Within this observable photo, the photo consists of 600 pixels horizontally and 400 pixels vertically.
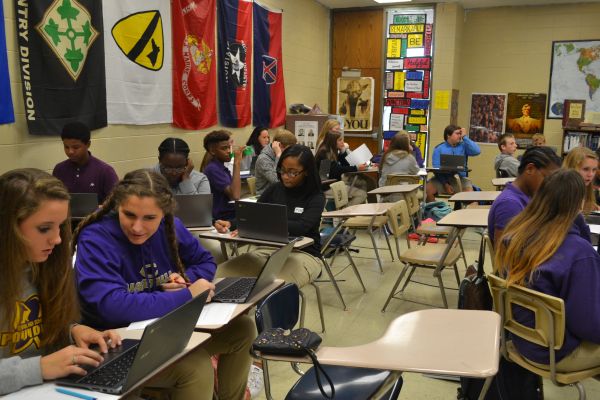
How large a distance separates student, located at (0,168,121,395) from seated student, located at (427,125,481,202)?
5760 mm

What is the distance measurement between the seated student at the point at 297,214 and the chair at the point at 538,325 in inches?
50.8

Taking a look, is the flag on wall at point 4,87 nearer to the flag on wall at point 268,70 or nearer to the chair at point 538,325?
the chair at point 538,325

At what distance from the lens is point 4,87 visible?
351cm

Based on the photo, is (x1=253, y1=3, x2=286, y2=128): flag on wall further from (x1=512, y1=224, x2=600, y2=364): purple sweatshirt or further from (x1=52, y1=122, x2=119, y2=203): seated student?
(x1=512, y1=224, x2=600, y2=364): purple sweatshirt

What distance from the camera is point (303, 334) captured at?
4.32 ft

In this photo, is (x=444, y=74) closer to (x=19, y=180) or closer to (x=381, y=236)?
(x=381, y=236)

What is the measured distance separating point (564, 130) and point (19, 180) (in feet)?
27.5

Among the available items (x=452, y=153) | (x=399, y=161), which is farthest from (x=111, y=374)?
(x=452, y=153)

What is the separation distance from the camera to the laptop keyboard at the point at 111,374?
1.34 metres

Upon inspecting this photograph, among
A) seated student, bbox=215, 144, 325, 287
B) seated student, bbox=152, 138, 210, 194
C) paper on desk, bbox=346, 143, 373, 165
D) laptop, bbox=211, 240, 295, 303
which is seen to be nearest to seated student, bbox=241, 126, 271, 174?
paper on desk, bbox=346, 143, 373, 165

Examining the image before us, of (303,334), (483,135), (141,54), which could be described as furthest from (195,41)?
(483,135)

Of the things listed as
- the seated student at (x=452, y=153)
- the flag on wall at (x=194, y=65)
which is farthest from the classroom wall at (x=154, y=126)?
the seated student at (x=452, y=153)

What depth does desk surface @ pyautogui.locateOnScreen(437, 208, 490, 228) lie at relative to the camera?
3310 mm

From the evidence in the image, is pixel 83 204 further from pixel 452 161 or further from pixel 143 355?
pixel 452 161
